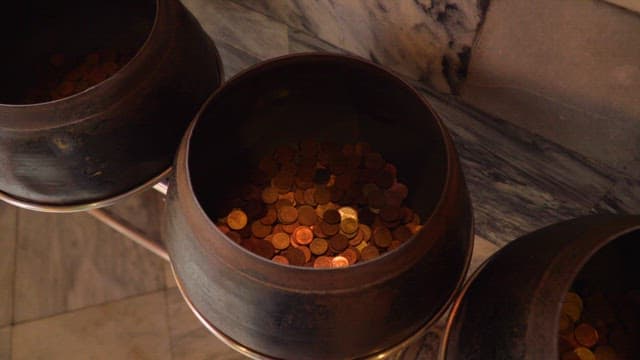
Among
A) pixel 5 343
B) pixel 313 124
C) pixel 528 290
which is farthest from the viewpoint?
pixel 5 343

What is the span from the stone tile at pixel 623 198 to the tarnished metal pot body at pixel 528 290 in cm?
16

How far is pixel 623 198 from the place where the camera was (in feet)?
2.68

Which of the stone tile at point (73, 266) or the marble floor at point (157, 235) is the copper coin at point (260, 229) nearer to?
the marble floor at point (157, 235)

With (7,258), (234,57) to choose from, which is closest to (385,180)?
(234,57)

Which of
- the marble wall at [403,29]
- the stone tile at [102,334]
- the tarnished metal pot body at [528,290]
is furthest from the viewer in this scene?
the stone tile at [102,334]

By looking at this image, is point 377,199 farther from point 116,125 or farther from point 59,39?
point 59,39

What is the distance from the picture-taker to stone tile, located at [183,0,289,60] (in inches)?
41.1

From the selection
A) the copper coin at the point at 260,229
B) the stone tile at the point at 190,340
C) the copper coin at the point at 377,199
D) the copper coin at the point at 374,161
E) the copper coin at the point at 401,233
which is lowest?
the stone tile at the point at 190,340

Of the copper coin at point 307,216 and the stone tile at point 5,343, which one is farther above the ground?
the copper coin at point 307,216

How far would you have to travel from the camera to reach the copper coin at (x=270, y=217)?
840 mm

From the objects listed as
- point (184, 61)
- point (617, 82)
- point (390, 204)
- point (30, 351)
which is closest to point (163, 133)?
point (184, 61)

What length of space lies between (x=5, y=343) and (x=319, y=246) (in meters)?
0.76

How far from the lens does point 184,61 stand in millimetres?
736

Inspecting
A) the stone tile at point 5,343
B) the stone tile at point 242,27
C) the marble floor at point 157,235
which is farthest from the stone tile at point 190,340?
the stone tile at point 242,27
